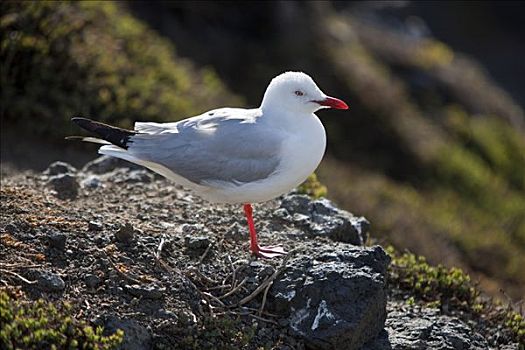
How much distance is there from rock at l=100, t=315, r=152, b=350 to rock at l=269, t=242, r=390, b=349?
95 centimetres

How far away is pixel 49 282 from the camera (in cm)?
509

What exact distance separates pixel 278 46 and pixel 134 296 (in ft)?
30.3

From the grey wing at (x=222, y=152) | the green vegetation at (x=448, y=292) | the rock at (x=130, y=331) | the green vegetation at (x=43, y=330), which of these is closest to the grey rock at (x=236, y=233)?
the grey wing at (x=222, y=152)

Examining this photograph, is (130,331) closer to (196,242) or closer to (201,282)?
(201,282)

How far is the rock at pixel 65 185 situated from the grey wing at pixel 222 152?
1.17 meters

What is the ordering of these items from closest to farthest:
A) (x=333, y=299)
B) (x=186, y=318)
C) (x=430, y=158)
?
(x=186, y=318) < (x=333, y=299) < (x=430, y=158)

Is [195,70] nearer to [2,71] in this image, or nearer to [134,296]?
[2,71]

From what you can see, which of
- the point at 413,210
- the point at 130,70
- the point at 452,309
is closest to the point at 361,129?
the point at 413,210

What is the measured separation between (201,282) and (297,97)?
4.81 ft

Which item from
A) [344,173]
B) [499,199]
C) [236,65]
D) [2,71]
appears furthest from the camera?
[236,65]

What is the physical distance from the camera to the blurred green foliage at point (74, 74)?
863cm

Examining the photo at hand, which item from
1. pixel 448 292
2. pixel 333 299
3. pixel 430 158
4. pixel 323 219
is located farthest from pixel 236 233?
pixel 430 158

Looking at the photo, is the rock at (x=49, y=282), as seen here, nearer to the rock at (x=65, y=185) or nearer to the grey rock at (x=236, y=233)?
the grey rock at (x=236, y=233)

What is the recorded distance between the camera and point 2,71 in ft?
28.3
